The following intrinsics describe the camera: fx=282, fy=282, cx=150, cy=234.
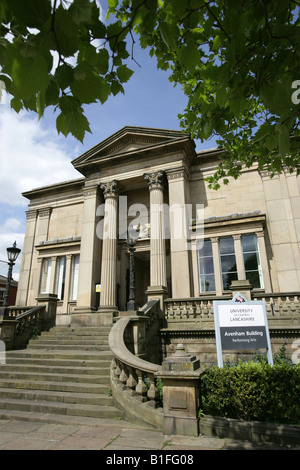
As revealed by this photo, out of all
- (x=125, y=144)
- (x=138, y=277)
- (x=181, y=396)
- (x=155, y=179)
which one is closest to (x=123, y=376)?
(x=181, y=396)

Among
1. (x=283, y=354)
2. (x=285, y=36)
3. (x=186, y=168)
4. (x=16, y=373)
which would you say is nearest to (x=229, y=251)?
(x=186, y=168)

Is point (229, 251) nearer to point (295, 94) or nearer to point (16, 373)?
point (16, 373)

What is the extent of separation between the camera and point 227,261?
644 inches

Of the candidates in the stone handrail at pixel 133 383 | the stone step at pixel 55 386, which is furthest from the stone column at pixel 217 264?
the stone step at pixel 55 386

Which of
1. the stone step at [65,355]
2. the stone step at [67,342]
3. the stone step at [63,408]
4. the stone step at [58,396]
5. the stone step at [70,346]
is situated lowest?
the stone step at [63,408]

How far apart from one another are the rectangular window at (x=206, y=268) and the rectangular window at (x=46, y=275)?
11.4 meters

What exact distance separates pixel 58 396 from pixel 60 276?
14.3 meters

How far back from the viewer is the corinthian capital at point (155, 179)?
57.6 feet

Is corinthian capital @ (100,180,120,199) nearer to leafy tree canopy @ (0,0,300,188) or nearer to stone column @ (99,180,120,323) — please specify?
stone column @ (99,180,120,323)

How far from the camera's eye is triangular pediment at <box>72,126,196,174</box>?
59.1 feet

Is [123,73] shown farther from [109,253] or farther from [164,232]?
[109,253]

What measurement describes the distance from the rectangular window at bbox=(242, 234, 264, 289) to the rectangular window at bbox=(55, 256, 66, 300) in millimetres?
12806

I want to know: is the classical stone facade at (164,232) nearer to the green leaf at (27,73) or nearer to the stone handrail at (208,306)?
the stone handrail at (208,306)
